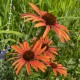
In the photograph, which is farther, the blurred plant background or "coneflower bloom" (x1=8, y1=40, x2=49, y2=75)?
the blurred plant background

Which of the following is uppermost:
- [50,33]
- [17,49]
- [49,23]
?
[49,23]

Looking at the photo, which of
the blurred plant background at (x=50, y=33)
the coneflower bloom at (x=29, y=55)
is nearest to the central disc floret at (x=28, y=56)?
the coneflower bloom at (x=29, y=55)

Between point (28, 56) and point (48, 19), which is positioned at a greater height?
point (48, 19)

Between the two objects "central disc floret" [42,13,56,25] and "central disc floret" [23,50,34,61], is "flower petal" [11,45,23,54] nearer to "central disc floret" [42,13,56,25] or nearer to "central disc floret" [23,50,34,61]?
"central disc floret" [23,50,34,61]

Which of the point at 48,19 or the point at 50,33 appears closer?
the point at 48,19

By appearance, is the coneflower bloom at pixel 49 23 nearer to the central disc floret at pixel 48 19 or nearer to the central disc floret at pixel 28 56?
the central disc floret at pixel 48 19

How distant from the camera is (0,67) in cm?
176

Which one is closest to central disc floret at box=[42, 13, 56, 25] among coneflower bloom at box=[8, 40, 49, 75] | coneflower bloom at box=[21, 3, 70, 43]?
coneflower bloom at box=[21, 3, 70, 43]

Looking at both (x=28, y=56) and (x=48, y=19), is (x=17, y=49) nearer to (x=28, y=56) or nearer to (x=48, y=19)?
(x=28, y=56)

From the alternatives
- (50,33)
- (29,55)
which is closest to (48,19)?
(29,55)

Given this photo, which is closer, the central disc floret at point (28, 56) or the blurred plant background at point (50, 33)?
the central disc floret at point (28, 56)

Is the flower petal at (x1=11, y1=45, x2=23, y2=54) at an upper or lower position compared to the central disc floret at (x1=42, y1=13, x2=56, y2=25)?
lower

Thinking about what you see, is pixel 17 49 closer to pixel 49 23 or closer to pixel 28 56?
pixel 28 56

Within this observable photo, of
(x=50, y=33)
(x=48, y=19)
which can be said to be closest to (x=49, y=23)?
(x=48, y=19)
